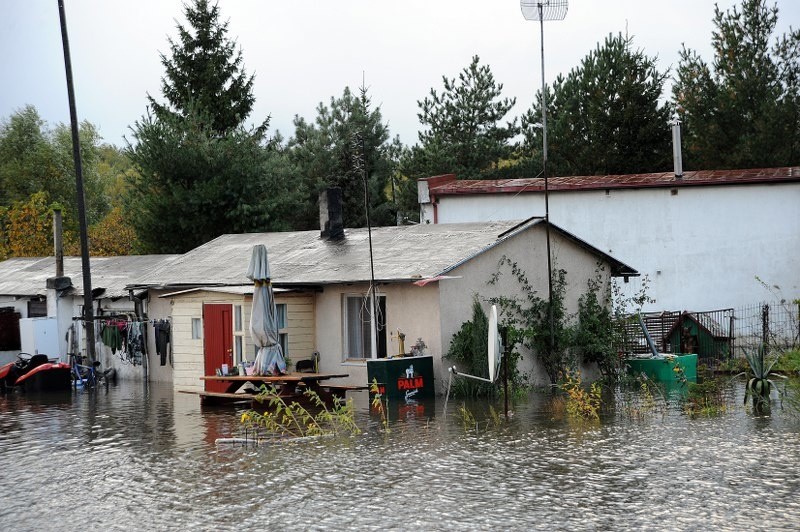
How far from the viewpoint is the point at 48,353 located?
30.7 meters

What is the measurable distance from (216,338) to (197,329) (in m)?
1.11

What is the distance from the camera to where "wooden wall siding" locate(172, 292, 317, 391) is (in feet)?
79.4

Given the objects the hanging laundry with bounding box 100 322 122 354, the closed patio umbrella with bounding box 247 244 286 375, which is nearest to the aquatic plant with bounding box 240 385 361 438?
the closed patio umbrella with bounding box 247 244 286 375

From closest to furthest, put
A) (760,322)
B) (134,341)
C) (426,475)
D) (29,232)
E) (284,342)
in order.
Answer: (426,475) → (284,342) → (134,341) → (760,322) → (29,232)

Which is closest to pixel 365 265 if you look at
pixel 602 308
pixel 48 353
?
pixel 602 308

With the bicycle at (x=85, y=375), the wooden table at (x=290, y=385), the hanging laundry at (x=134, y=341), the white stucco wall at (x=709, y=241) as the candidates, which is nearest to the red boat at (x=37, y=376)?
the bicycle at (x=85, y=375)

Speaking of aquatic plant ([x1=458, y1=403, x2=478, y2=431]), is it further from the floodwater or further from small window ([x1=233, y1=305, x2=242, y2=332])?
small window ([x1=233, y1=305, x2=242, y2=332])

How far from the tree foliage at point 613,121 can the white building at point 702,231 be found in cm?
1401

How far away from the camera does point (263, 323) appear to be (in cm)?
2145

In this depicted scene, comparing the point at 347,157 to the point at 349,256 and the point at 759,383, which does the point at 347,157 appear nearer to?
the point at 349,256

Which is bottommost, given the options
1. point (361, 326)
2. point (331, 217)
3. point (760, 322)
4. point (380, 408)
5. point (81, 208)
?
point (380, 408)

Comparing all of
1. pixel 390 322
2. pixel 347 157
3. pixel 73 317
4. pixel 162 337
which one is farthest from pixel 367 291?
pixel 347 157

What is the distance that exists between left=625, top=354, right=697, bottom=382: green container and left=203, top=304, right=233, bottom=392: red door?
367 inches

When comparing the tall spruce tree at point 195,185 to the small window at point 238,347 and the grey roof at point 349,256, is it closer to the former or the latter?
the grey roof at point 349,256
